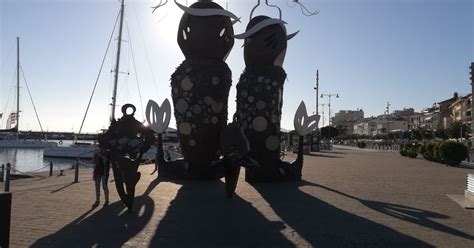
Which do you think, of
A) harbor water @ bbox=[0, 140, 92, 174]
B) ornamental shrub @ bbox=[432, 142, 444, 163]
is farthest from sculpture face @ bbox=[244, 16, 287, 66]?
ornamental shrub @ bbox=[432, 142, 444, 163]

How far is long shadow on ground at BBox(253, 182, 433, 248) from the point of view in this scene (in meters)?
7.08

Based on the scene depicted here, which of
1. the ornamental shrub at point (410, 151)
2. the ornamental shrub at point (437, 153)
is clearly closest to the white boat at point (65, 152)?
the ornamental shrub at point (410, 151)

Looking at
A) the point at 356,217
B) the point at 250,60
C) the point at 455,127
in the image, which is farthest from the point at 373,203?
the point at 455,127

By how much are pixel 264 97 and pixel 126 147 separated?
635 cm

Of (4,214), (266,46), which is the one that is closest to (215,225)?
(4,214)

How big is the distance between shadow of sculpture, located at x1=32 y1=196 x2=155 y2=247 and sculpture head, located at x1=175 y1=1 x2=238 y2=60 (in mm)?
7598

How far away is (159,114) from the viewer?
17.1m

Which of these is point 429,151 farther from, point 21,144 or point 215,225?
point 21,144

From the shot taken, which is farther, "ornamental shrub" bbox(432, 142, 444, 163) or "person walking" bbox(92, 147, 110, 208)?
"ornamental shrub" bbox(432, 142, 444, 163)

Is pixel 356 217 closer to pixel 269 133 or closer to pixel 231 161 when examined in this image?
pixel 231 161

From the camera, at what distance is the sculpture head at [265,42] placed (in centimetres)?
1602

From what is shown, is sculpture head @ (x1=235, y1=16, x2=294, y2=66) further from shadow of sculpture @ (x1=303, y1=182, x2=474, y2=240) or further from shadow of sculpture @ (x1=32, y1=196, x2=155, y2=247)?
shadow of sculpture @ (x1=32, y1=196, x2=155, y2=247)

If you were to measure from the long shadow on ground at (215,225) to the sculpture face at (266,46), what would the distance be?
236 inches

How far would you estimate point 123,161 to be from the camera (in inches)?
393
